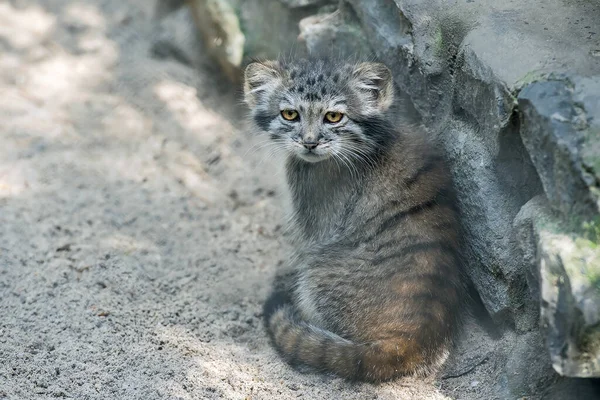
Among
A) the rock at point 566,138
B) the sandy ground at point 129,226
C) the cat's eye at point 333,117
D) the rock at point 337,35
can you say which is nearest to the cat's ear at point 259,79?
the cat's eye at point 333,117

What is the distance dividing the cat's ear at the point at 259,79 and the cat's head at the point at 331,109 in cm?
5

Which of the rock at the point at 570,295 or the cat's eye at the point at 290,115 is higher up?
the rock at the point at 570,295

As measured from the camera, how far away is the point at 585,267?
3.07 metres

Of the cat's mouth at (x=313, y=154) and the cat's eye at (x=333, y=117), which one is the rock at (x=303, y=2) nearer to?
the cat's eye at (x=333, y=117)

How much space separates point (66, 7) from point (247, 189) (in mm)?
3229

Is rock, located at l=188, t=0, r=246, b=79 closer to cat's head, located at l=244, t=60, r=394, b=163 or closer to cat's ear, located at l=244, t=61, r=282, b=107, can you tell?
cat's ear, located at l=244, t=61, r=282, b=107

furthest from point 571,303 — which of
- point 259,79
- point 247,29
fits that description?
point 247,29

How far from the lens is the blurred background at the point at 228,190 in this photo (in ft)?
11.4

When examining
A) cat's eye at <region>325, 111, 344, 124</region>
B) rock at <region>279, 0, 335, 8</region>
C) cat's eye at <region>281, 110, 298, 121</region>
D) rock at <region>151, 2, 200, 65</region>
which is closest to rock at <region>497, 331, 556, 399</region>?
cat's eye at <region>325, 111, 344, 124</region>

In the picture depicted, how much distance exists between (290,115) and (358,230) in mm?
899

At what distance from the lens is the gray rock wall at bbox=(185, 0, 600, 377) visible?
123 inches

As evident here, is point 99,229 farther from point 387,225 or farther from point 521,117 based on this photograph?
point 521,117

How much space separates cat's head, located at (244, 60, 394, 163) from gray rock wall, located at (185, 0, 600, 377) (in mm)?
389

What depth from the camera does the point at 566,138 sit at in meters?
3.24
